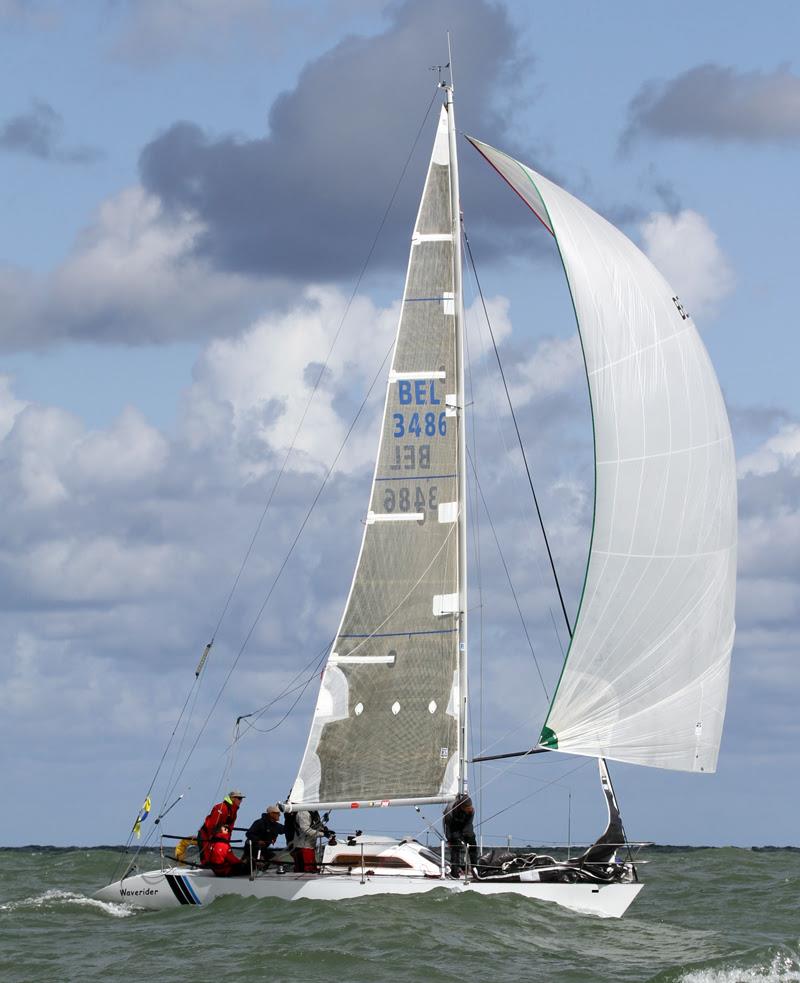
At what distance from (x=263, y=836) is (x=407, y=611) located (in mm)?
4073

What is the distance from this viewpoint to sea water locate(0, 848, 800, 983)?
19.9m

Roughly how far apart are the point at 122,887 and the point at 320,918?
4863 millimetres

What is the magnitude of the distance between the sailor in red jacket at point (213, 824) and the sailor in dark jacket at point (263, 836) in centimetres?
44

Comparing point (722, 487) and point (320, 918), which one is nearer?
point (320, 918)

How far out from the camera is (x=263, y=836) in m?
24.8

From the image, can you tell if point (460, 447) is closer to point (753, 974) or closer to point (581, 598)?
point (581, 598)

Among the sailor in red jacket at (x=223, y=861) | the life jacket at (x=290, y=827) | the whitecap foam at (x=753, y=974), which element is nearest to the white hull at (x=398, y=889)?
the sailor in red jacket at (x=223, y=861)

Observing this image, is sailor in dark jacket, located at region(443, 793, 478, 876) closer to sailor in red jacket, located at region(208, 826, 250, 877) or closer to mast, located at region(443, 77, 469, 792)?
mast, located at region(443, 77, 469, 792)

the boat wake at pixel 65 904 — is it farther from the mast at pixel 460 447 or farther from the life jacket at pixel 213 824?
the mast at pixel 460 447

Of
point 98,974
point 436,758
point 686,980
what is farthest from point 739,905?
point 98,974

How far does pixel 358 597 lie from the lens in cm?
2558

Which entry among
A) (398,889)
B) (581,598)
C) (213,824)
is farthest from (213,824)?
(581,598)

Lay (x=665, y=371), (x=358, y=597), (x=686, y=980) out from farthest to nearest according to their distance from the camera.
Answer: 1. (x=358, y=597)
2. (x=665, y=371)
3. (x=686, y=980)

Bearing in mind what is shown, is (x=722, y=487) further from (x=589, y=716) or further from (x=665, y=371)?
(x=589, y=716)
